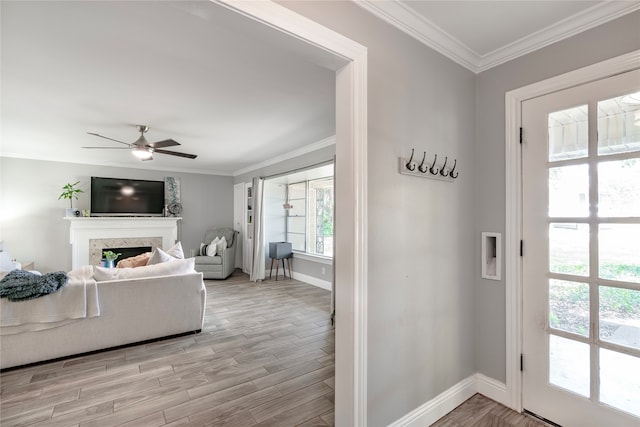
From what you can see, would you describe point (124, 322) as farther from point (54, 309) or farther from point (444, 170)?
point (444, 170)

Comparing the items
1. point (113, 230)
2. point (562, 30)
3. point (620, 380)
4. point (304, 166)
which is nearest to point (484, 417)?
point (620, 380)

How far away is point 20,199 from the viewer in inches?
205

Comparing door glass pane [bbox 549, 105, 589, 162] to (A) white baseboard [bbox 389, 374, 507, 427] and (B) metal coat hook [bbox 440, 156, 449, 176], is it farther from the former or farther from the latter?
(A) white baseboard [bbox 389, 374, 507, 427]

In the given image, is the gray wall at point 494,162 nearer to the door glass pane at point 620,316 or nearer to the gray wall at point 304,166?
the door glass pane at point 620,316

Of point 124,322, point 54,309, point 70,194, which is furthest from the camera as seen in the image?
point 70,194

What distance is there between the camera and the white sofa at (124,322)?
2.49 meters

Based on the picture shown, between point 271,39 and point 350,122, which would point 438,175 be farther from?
point 271,39

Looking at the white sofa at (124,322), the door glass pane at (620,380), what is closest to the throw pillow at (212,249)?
the white sofa at (124,322)

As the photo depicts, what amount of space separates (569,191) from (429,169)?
34.0 inches

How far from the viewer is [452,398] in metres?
1.92

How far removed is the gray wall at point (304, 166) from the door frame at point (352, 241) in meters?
2.74

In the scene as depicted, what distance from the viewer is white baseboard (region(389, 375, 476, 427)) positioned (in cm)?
167

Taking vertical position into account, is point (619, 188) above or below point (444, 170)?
A: below

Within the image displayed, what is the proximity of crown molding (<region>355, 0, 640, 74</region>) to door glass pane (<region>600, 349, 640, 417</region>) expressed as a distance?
1.91 m
